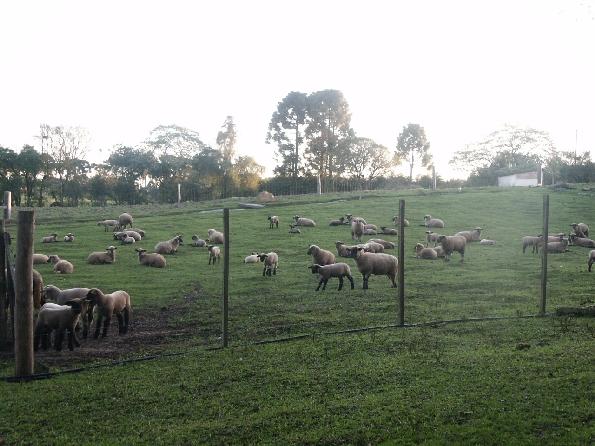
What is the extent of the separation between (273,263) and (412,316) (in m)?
8.81

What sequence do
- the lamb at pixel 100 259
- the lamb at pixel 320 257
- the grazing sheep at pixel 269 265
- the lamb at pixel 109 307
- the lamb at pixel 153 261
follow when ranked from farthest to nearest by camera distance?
1. the lamb at pixel 100 259
2. the lamb at pixel 153 261
3. the lamb at pixel 320 257
4. the grazing sheep at pixel 269 265
5. the lamb at pixel 109 307

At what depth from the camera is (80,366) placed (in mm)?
9734

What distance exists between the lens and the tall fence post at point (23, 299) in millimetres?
8852

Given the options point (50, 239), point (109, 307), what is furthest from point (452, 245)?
point (50, 239)

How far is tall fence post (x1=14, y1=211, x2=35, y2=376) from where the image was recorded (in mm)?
8852

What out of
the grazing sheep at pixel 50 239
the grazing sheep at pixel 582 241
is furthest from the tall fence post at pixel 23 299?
the grazing sheep at pixel 582 241

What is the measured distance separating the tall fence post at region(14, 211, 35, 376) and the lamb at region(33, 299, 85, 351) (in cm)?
192

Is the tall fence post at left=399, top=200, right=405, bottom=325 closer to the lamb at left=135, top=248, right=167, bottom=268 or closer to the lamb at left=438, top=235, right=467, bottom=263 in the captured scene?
the lamb at left=438, top=235, right=467, bottom=263

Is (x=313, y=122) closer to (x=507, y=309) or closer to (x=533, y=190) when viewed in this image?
(x=533, y=190)

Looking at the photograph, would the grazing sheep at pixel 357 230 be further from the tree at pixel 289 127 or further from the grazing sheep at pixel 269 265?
the tree at pixel 289 127

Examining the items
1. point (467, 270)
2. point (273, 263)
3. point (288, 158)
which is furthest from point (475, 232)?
point (288, 158)

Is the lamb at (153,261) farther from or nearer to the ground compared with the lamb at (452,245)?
nearer to the ground

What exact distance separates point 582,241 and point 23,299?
82.1 ft

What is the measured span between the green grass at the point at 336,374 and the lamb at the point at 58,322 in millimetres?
438
